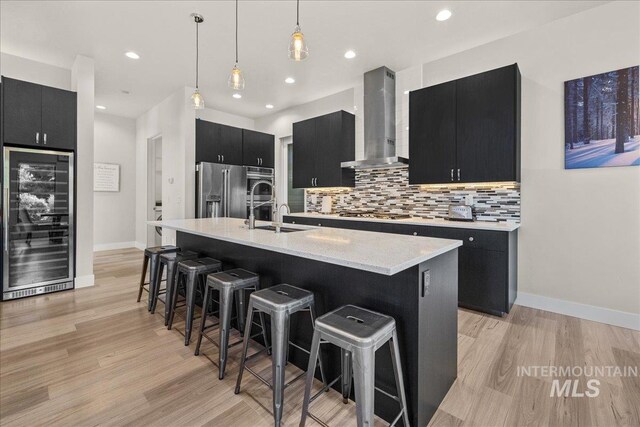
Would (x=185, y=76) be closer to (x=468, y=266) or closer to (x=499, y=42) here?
(x=499, y=42)

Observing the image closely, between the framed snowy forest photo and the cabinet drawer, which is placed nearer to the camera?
the framed snowy forest photo

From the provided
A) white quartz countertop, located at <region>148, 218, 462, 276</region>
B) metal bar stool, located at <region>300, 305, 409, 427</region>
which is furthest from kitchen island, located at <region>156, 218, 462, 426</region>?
metal bar stool, located at <region>300, 305, 409, 427</region>

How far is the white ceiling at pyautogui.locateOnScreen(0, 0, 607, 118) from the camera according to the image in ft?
9.01

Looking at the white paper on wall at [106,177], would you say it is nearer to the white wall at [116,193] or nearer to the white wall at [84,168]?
the white wall at [116,193]

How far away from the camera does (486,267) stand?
2.89m

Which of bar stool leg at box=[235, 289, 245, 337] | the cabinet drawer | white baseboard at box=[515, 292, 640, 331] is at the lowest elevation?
white baseboard at box=[515, 292, 640, 331]

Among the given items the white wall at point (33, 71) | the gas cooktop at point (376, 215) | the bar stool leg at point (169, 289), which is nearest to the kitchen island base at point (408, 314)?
the bar stool leg at point (169, 289)

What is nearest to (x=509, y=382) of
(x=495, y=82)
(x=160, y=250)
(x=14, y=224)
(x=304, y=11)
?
(x=495, y=82)

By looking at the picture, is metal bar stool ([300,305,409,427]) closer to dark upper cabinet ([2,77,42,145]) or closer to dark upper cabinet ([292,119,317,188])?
dark upper cabinet ([292,119,317,188])

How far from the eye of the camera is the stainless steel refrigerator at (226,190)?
15.8ft

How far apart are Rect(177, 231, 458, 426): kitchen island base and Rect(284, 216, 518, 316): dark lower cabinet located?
1326mm

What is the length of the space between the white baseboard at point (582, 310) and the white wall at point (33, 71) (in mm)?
6516

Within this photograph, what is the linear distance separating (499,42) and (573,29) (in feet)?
2.11

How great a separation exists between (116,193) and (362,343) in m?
7.01
